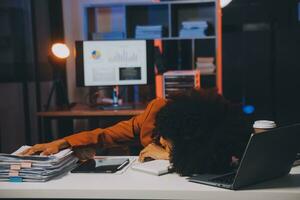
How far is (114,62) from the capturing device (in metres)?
3.82

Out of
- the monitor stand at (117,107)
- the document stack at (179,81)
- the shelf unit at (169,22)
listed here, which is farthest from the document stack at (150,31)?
the monitor stand at (117,107)

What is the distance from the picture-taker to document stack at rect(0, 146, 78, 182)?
1.51 metres

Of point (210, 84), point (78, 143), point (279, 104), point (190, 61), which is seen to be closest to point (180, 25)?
point (190, 61)

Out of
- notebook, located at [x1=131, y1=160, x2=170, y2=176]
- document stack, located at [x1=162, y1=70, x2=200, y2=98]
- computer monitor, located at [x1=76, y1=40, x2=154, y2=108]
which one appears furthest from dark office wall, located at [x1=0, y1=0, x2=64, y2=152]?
notebook, located at [x1=131, y1=160, x2=170, y2=176]

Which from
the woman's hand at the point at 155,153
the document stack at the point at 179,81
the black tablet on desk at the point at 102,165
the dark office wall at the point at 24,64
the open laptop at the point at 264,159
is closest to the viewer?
the open laptop at the point at 264,159

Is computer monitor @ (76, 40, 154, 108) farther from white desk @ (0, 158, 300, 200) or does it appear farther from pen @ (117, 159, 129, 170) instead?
white desk @ (0, 158, 300, 200)

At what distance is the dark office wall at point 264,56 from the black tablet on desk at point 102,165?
3726 mm

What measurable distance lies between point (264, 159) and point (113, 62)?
8.52 feet

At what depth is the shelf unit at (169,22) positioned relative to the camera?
15.5ft

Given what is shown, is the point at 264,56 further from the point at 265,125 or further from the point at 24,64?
the point at 265,125

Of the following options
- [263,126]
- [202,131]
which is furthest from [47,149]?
[263,126]

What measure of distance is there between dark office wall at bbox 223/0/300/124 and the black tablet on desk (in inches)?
147

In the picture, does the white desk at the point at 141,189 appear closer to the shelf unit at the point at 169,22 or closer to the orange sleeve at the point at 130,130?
the orange sleeve at the point at 130,130

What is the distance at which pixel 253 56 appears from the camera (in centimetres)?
529
